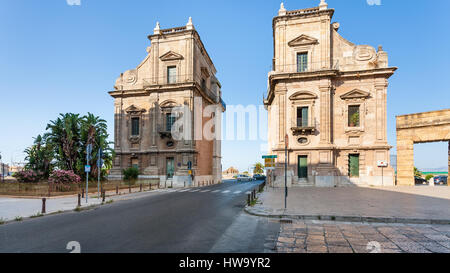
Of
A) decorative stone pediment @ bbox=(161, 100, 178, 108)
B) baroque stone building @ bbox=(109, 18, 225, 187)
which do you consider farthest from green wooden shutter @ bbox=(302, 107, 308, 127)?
decorative stone pediment @ bbox=(161, 100, 178, 108)

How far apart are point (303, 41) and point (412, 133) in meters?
15.3

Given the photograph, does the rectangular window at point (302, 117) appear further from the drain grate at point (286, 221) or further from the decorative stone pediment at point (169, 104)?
the drain grate at point (286, 221)

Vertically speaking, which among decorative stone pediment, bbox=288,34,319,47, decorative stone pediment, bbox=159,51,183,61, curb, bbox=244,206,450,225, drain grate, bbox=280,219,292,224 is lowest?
drain grate, bbox=280,219,292,224

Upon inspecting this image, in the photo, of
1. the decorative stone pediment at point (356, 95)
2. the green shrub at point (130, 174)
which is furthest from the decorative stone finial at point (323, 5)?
the green shrub at point (130, 174)

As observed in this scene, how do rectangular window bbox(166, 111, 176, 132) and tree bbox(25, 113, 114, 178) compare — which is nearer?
tree bbox(25, 113, 114, 178)

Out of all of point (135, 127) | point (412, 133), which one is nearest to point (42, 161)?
point (135, 127)

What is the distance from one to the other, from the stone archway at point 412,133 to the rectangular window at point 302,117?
404 inches

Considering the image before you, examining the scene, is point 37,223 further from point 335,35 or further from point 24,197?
point 335,35

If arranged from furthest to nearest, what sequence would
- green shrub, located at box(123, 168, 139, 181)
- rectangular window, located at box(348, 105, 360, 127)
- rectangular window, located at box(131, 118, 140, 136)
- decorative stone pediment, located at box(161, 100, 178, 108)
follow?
rectangular window, located at box(131, 118, 140, 136)
decorative stone pediment, located at box(161, 100, 178, 108)
green shrub, located at box(123, 168, 139, 181)
rectangular window, located at box(348, 105, 360, 127)

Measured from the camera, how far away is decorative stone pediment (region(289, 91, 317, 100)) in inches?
938

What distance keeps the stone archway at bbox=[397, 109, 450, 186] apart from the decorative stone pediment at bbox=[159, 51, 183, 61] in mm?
27534

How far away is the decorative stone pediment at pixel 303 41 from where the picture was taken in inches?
961

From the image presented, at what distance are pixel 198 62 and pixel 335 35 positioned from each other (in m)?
18.3

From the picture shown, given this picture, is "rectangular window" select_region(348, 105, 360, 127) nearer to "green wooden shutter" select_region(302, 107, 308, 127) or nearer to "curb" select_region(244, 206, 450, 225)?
"green wooden shutter" select_region(302, 107, 308, 127)
